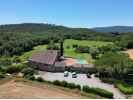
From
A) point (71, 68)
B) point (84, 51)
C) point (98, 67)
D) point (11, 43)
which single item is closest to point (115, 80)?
point (98, 67)

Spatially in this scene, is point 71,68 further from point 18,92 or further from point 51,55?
point 18,92

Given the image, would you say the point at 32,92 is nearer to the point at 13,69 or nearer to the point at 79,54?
the point at 13,69

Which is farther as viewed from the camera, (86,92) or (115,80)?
(115,80)

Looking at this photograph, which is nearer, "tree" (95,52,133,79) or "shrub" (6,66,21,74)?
"tree" (95,52,133,79)

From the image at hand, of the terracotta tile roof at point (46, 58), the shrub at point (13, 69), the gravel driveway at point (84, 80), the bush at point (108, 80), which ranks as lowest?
the gravel driveway at point (84, 80)

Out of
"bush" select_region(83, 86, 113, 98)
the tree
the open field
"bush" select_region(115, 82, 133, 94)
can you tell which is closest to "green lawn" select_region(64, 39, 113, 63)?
the tree

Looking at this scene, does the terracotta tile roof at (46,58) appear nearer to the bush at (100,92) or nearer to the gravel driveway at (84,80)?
→ the gravel driveway at (84,80)

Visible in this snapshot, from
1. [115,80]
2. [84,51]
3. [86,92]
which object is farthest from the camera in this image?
[84,51]

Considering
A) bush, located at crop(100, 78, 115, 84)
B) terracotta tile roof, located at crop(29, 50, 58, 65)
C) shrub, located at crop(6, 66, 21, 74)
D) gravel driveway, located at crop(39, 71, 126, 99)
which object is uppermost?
terracotta tile roof, located at crop(29, 50, 58, 65)

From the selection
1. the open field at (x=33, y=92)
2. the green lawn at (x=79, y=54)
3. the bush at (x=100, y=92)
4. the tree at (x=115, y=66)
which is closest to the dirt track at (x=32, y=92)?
the open field at (x=33, y=92)

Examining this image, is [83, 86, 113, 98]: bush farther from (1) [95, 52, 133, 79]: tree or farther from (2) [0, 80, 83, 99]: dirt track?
(1) [95, 52, 133, 79]: tree

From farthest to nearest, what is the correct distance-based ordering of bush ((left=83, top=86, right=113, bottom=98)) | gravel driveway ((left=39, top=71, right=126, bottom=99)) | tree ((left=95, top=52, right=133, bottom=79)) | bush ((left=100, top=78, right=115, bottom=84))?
tree ((left=95, top=52, right=133, bottom=79)), bush ((left=100, top=78, right=115, bottom=84)), gravel driveway ((left=39, top=71, right=126, bottom=99)), bush ((left=83, top=86, right=113, bottom=98))
